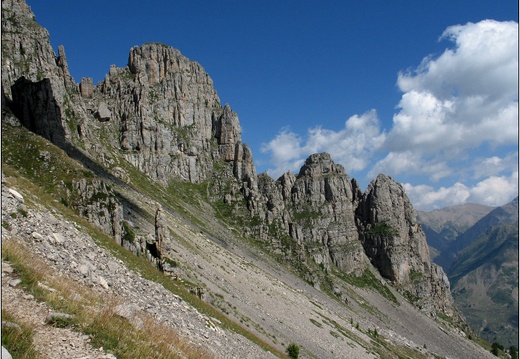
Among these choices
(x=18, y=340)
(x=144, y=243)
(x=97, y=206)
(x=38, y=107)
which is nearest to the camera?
(x=18, y=340)

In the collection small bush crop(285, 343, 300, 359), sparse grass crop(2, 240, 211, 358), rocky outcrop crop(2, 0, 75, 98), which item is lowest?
small bush crop(285, 343, 300, 359)

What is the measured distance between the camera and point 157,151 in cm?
18100

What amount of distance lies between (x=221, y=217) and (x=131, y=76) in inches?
3512

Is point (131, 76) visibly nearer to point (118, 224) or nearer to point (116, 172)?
point (116, 172)

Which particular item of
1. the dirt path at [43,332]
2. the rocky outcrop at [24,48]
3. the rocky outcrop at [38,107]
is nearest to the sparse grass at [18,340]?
the dirt path at [43,332]

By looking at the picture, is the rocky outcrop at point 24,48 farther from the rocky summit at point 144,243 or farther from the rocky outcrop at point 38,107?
the rocky outcrop at point 38,107

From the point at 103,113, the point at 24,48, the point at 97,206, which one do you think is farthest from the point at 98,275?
the point at 103,113

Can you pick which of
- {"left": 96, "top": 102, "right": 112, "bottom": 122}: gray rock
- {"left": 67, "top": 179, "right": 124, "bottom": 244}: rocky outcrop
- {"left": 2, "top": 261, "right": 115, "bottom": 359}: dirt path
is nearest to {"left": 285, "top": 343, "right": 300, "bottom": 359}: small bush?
{"left": 67, "top": 179, "right": 124, "bottom": 244}: rocky outcrop

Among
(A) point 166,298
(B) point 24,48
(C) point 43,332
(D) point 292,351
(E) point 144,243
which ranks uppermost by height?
(B) point 24,48

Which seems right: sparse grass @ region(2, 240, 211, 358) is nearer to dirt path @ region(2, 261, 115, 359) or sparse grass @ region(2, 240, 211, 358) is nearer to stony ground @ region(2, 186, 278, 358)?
dirt path @ region(2, 261, 115, 359)

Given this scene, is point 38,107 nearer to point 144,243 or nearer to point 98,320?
point 144,243

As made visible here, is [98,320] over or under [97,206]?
under

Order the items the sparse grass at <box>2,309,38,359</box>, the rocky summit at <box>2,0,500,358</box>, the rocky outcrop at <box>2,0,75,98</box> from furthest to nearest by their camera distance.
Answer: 1. the rocky outcrop at <box>2,0,75,98</box>
2. the rocky summit at <box>2,0,500,358</box>
3. the sparse grass at <box>2,309,38,359</box>

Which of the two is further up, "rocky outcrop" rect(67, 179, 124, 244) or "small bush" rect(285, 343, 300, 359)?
"rocky outcrop" rect(67, 179, 124, 244)
